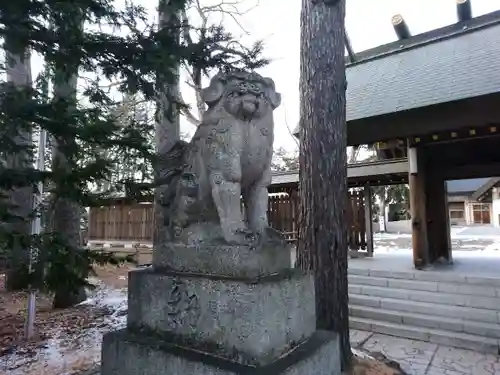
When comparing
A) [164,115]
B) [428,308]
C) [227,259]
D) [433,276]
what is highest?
[164,115]

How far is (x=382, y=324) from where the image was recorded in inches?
187

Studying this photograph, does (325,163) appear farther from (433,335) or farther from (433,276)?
(433,276)

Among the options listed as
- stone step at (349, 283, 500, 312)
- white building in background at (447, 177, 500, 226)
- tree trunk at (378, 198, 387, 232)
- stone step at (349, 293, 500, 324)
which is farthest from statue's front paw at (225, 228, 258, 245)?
tree trunk at (378, 198, 387, 232)

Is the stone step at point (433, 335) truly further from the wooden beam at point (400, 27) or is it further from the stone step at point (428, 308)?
the wooden beam at point (400, 27)

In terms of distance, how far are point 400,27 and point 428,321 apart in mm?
8101

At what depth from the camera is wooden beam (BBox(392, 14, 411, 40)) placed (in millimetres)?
9370

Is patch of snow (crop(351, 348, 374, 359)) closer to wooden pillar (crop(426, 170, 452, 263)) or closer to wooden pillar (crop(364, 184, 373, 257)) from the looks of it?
wooden pillar (crop(426, 170, 452, 263))

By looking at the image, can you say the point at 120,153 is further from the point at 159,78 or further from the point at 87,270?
the point at 87,270

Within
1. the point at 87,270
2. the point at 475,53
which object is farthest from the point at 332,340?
the point at 475,53

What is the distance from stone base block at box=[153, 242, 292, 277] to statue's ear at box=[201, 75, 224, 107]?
947 mm

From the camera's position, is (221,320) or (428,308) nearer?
(221,320)

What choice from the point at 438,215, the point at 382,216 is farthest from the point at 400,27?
the point at 382,216

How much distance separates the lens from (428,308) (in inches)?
190

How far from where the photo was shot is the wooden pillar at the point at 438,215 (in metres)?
7.30
